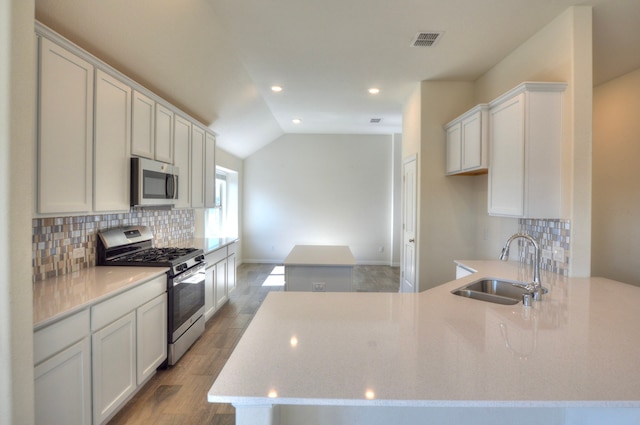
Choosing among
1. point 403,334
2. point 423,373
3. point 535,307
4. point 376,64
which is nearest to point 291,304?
point 403,334

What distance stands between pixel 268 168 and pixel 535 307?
6.23 m

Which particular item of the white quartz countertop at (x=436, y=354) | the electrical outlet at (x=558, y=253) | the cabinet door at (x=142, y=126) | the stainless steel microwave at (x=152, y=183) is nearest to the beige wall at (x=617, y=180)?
the electrical outlet at (x=558, y=253)

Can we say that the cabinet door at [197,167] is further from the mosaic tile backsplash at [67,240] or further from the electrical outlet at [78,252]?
the electrical outlet at [78,252]

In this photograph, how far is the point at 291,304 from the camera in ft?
5.57

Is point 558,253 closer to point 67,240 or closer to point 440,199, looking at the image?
point 440,199

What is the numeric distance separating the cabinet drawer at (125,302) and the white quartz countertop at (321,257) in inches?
46.5

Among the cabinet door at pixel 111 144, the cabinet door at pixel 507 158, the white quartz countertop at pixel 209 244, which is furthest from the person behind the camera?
the white quartz countertop at pixel 209 244

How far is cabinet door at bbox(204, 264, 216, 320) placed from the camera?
347 cm

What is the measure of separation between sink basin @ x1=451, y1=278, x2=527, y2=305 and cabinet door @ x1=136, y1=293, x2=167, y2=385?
2104 mm

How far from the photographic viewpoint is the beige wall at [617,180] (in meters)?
3.26

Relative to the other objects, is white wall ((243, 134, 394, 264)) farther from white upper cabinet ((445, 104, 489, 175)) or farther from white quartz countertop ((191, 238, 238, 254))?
white upper cabinet ((445, 104, 489, 175))

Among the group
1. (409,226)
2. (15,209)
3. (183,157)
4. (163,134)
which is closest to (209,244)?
(183,157)

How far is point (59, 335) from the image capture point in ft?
5.02

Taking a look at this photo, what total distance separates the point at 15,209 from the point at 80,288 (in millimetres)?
911
